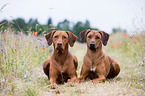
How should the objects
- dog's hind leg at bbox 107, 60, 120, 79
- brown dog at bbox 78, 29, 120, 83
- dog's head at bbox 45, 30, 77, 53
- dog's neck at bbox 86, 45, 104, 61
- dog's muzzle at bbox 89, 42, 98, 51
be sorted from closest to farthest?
dog's head at bbox 45, 30, 77, 53 < dog's muzzle at bbox 89, 42, 98, 51 < brown dog at bbox 78, 29, 120, 83 < dog's neck at bbox 86, 45, 104, 61 < dog's hind leg at bbox 107, 60, 120, 79

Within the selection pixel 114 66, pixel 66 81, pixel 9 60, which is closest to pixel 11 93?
pixel 9 60

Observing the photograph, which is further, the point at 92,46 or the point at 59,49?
the point at 92,46

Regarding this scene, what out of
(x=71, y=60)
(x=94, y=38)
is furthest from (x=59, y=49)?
(x=94, y=38)

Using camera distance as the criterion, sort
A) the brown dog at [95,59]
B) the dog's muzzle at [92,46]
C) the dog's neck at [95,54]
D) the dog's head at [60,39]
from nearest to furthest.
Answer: the dog's head at [60,39]
the dog's muzzle at [92,46]
the brown dog at [95,59]
the dog's neck at [95,54]

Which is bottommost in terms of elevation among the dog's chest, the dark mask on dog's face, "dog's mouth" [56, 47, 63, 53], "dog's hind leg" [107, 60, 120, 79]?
"dog's hind leg" [107, 60, 120, 79]

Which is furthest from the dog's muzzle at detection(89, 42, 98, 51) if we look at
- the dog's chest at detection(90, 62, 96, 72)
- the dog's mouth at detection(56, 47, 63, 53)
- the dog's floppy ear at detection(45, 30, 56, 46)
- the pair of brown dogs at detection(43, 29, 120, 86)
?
the dog's floppy ear at detection(45, 30, 56, 46)

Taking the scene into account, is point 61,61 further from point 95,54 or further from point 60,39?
point 95,54

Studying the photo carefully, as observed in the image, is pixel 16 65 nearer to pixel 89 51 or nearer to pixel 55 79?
pixel 55 79

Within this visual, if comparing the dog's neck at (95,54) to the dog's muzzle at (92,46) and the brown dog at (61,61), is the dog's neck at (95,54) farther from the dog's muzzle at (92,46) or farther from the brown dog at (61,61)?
the brown dog at (61,61)

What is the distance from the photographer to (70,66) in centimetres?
484

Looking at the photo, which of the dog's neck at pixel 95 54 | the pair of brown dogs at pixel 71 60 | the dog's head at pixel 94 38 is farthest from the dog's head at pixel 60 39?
the dog's neck at pixel 95 54

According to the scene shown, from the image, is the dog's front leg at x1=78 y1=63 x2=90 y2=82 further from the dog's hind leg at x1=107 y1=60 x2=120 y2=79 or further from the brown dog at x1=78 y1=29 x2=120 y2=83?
the dog's hind leg at x1=107 y1=60 x2=120 y2=79

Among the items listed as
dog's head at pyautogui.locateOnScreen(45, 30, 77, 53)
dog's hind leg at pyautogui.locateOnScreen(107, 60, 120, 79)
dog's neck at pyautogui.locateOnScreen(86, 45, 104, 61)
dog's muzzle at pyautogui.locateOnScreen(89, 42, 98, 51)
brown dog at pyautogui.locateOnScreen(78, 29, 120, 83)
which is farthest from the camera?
dog's hind leg at pyautogui.locateOnScreen(107, 60, 120, 79)

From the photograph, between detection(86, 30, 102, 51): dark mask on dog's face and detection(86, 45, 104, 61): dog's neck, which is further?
detection(86, 45, 104, 61): dog's neck
